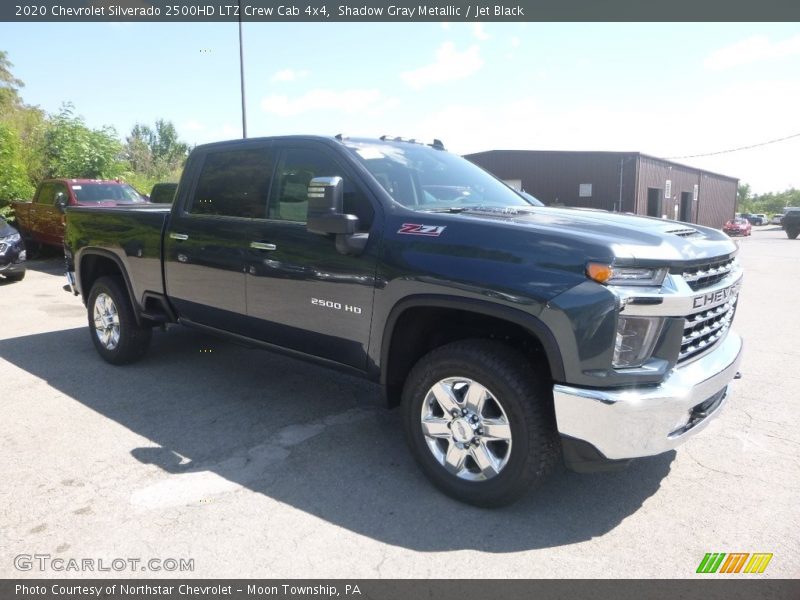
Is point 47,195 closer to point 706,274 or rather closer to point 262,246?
point 262,246

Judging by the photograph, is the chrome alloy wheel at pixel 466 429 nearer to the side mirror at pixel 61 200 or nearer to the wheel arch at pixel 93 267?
the wheel arch at pixel 93 267

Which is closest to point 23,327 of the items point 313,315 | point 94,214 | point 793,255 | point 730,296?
point 94,214

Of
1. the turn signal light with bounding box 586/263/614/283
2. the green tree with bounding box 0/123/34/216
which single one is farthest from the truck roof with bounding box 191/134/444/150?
the green tree with bounding box 0/123/34/216

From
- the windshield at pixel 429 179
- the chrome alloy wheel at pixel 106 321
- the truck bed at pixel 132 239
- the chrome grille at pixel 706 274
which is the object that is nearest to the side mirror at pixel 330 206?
the windshield at pixel 429 179

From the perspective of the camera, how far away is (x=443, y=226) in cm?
316

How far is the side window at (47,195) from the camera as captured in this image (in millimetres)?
12898

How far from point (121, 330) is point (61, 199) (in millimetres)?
8590

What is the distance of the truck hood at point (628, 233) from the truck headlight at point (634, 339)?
0.28 meters

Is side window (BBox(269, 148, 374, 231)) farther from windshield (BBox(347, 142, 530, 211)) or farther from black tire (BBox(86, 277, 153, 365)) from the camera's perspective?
black tire (BBox(86, 277, 153, 365))

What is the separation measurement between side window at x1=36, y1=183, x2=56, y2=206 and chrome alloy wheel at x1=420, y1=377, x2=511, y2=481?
12537 mm

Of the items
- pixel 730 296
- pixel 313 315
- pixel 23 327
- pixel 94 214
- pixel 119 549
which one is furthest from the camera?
pixel 23 327

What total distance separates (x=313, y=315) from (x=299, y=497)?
1122 millimetres

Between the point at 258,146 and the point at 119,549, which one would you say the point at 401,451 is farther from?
the point at 258,146
